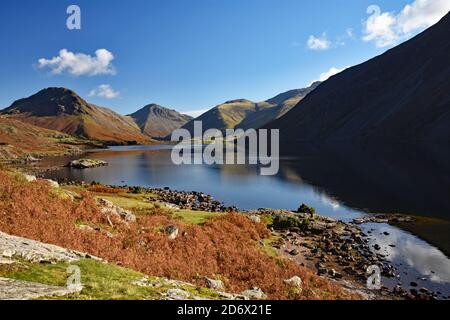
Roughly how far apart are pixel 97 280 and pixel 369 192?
65.5m

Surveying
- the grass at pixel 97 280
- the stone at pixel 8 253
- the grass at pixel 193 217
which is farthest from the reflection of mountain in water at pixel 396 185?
the stone at pixel 8 253

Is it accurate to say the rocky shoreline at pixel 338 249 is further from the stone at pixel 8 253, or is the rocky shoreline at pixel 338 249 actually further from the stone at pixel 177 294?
the stone at pixel 8 253

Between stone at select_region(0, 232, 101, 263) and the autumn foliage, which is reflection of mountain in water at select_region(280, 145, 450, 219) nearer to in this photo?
the autumn foliage

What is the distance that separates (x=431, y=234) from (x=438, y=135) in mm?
153941

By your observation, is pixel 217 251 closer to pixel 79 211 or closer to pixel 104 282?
pixel 79 211

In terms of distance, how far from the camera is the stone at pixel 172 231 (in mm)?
29836

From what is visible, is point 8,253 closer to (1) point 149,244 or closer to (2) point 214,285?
(2) point 214,285

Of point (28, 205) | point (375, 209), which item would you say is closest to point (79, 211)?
point (28, 205)

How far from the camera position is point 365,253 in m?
36.9

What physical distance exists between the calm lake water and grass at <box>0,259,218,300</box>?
22107 millimetres

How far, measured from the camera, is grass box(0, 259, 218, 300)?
12.7 metres

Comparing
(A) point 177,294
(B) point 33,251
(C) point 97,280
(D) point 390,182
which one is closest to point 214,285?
(A) point 177,294

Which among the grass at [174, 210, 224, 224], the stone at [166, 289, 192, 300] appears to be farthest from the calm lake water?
the stone at [166, 289, 192, 300]

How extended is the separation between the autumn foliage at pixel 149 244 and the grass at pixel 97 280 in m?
4.11
